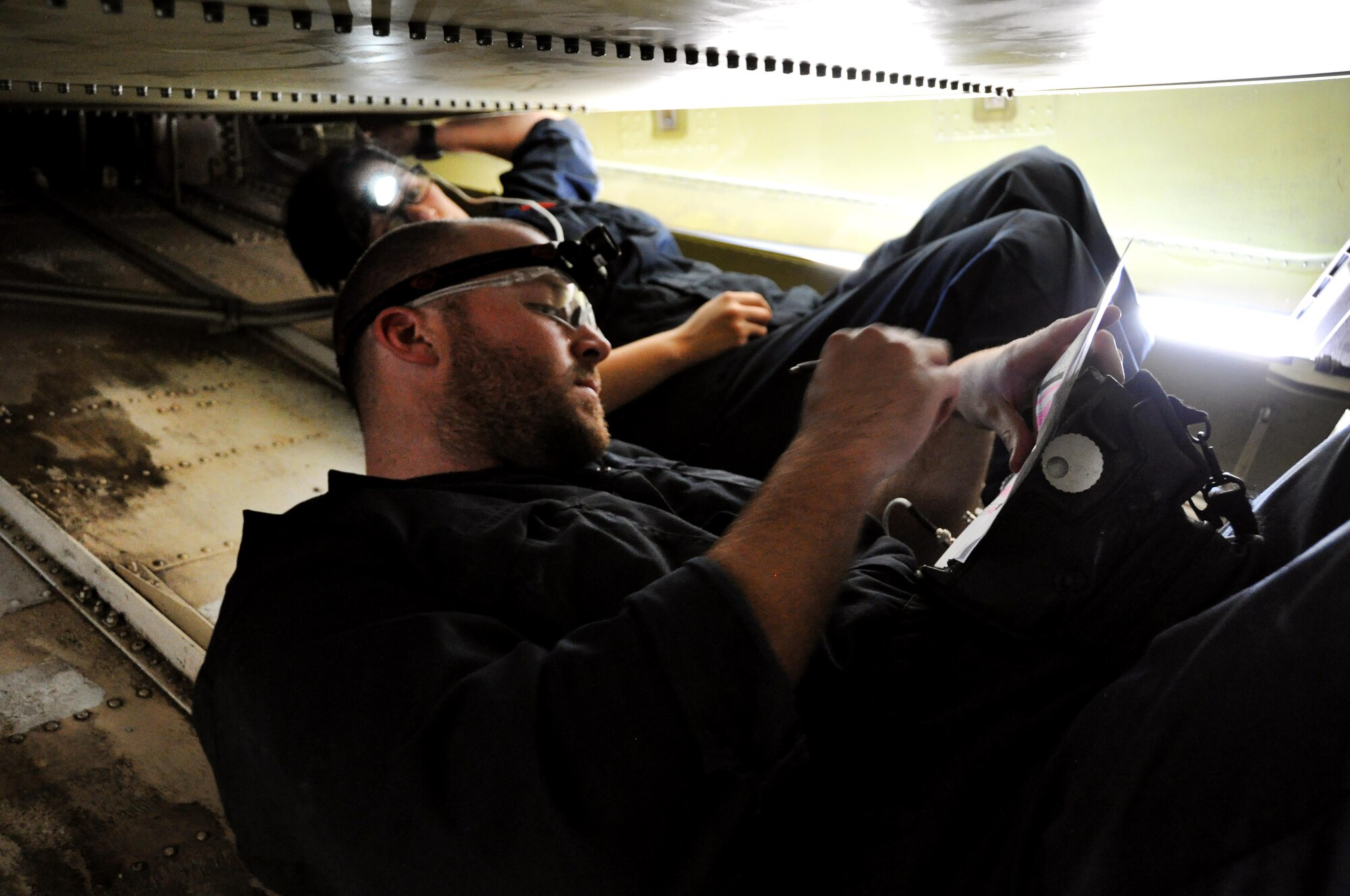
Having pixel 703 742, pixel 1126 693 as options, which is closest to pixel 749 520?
pixel 703 742

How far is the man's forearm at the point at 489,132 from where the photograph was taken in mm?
2963

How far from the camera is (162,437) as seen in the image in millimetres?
2039

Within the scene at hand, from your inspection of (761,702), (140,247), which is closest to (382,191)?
(140,247)

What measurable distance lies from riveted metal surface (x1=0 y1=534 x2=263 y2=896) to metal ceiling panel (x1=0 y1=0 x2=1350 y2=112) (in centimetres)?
84

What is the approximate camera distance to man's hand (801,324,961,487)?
37.4 inches

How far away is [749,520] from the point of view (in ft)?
2.93

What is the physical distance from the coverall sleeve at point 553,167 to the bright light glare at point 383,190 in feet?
1.33

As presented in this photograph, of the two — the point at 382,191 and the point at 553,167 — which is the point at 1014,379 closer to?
the point at 382,191

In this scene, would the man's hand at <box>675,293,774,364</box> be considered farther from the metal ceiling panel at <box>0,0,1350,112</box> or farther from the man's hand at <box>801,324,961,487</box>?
the man's hand at <box>801,324,961,487</box>

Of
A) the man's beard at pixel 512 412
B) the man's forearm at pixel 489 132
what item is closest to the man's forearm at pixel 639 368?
the man's beard at pixel 512 412

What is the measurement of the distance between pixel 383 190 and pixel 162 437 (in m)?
0.79

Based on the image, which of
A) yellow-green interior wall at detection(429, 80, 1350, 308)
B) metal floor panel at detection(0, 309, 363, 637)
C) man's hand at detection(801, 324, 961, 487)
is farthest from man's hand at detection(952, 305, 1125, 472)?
yellow-green interior wall at detection(429, 80, 1350, 308)

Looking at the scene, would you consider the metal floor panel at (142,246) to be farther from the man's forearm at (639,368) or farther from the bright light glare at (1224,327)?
the bright light glare at (1224,327)

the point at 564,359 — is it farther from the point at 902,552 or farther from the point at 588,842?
the point at 588,842
